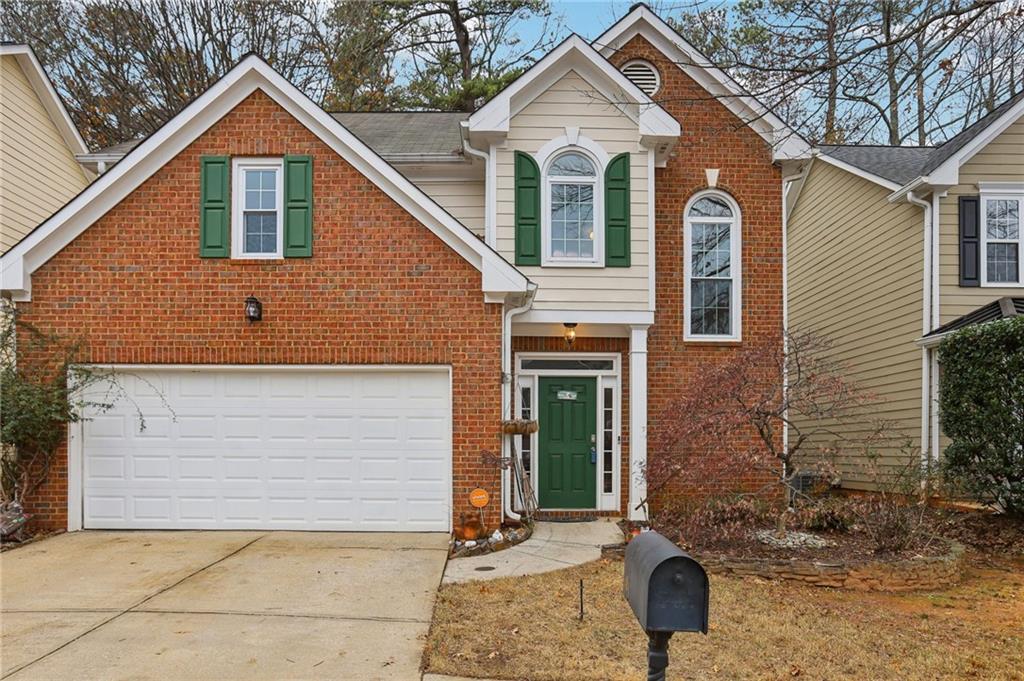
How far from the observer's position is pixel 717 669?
5.15 meters

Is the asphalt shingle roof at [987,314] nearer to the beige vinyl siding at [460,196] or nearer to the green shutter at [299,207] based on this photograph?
the beige vinyl siding at [460,196]

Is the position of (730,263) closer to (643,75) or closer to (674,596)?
(643,75)

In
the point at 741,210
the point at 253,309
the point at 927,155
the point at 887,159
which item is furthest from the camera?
the point at 887,159

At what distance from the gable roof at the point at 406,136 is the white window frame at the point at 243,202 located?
1914 millimetres

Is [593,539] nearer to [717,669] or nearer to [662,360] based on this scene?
[662,360]

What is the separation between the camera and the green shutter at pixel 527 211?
10.4 m

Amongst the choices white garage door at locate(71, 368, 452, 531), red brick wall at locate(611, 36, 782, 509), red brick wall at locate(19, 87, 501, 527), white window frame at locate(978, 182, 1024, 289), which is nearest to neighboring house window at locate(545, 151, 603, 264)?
red brick wall at locate(611, 36, 782, 509)

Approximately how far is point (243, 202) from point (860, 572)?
8.26 meters

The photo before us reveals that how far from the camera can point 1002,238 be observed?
1180cm

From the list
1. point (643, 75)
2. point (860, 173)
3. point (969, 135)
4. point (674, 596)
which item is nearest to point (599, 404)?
point (643, 75)

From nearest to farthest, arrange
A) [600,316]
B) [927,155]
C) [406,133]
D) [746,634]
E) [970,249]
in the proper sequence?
[746,634] < [600,316] < [970,249] < [406,133] < [927,155]

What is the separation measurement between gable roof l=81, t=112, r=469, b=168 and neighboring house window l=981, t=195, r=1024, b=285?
8.30 m

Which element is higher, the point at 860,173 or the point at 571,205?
the point at 860,173

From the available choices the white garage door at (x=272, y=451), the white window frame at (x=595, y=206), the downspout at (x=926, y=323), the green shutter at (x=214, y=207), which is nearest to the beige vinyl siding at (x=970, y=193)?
the downspout at (x=926, y=323)
